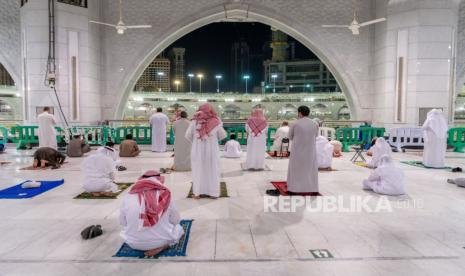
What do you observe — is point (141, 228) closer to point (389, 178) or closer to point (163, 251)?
point (163, 251)

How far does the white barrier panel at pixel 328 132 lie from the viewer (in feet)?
33.9

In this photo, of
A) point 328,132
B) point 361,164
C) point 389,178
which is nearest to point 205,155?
point 389,178

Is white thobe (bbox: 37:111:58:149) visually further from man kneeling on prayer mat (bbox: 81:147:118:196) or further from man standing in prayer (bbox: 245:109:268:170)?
man standing in prayer (bbox: 245:109:268:170)

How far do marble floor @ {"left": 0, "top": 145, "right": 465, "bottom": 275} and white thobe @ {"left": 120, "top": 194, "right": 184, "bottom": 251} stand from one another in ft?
0.53

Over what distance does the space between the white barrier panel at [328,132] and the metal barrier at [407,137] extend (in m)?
1.97

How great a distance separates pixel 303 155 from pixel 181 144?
2899mm

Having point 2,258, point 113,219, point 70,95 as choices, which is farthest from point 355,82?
point 2,258

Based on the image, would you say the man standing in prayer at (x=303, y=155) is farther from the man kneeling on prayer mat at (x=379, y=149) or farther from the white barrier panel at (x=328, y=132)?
the white barrier panel at (x=328, y=132)

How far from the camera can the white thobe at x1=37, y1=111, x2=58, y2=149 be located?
29.4 feet

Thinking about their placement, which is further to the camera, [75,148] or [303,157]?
[75,148]

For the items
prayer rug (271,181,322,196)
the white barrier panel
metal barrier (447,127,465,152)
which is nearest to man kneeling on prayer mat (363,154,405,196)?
prayer rug (271,181,322,196)

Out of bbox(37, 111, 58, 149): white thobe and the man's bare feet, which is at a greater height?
bbox(37, 111, 58, 149): white thobe

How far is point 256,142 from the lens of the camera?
712cm

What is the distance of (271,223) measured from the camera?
377 cm
